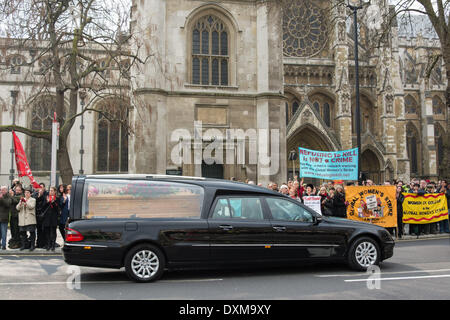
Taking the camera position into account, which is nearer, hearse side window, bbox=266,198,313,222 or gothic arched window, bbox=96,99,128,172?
hearse side window, bbox=266,198,313,222

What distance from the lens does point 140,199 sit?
7660 mm

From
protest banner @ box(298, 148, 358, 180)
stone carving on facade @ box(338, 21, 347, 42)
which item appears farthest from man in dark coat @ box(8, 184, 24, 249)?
stone carving on facade @ box(338, 21, 347, 42)

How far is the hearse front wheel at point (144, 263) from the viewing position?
289 inches

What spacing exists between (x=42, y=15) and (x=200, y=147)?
372 inches

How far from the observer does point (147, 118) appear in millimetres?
19906

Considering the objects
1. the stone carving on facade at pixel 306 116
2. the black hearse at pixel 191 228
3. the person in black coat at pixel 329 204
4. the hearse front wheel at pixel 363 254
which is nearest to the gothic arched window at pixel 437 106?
the stone carving on facade at pixel 306 116

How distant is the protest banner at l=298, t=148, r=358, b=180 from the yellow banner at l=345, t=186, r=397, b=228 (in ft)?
3.77

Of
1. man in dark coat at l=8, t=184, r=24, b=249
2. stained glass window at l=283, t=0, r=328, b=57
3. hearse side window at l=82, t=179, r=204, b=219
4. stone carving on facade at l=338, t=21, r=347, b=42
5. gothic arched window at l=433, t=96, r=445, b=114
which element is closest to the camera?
hearse side window at l=82, t=179, r=204, b=219

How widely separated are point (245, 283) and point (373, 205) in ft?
25.9

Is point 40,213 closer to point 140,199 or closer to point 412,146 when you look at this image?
point 140,199
